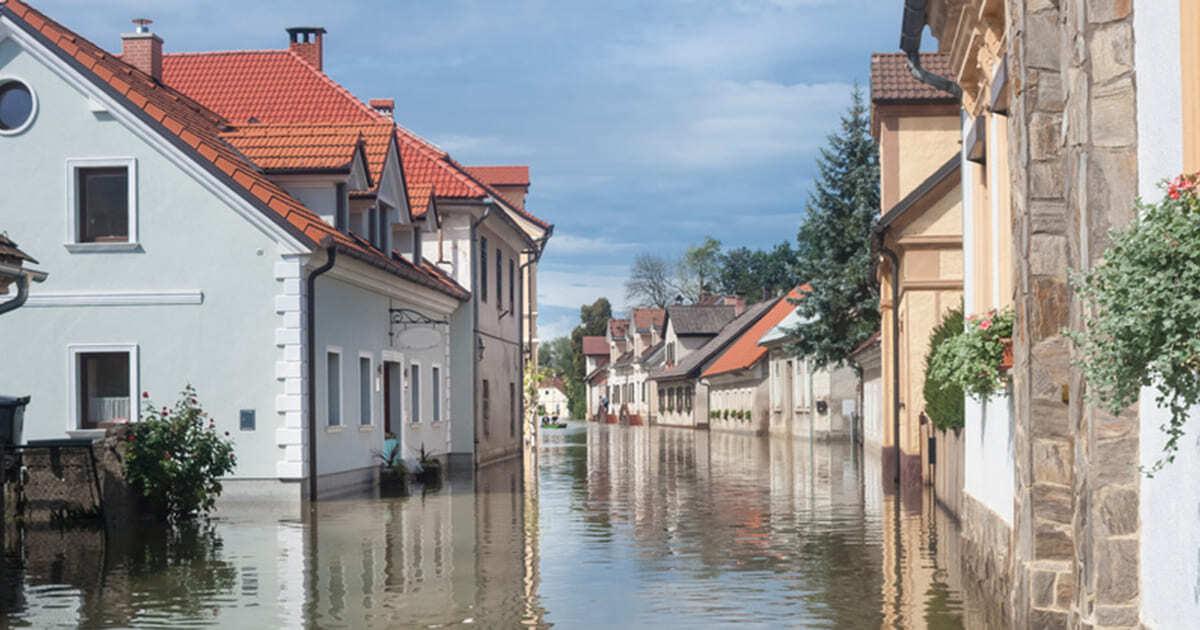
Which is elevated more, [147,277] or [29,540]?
[147,277]

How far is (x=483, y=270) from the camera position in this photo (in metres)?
36.0

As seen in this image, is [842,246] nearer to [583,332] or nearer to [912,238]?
[912,238]

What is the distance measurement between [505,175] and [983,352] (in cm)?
4033

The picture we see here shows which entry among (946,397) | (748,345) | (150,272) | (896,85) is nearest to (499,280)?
(896,85)

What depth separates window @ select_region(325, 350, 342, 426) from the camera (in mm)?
23656

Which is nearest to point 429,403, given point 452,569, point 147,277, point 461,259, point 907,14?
point 461,259

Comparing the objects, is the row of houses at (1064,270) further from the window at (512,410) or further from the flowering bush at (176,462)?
the window at (512,410)

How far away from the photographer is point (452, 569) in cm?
1392

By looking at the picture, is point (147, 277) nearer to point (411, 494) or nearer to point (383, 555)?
point (411, 494)

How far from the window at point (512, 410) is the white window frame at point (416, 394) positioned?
1016 centimetres

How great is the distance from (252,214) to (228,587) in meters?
9.75

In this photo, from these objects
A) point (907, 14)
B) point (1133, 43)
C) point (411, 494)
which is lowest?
point (411, 494)

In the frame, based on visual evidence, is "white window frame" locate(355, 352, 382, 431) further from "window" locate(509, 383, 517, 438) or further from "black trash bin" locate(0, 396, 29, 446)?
"window" locate(509, 383, 517, 438)

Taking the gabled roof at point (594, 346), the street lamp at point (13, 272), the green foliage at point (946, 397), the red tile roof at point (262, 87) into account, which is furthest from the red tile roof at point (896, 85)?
the gabled roof at point (594, 346)
